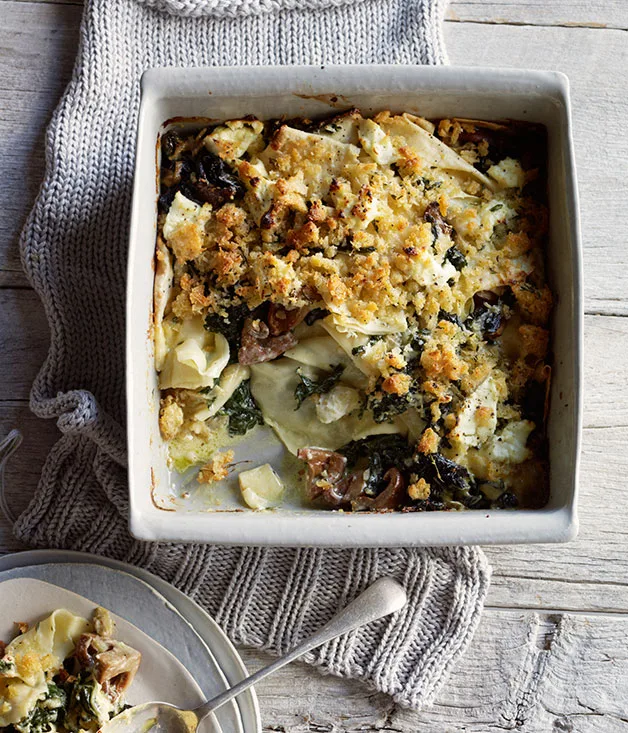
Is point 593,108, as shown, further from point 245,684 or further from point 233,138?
point 245,684

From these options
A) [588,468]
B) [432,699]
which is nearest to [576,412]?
[588,468]

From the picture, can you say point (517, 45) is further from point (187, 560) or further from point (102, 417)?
point (187, 560)

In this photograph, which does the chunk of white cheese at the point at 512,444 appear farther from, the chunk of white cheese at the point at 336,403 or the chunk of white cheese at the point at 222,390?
the chunk of white cheese at the point at 222,390

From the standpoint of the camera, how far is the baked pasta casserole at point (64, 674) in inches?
80.7

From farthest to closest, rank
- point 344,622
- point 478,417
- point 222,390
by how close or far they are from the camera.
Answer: point 344,622, point 222,390, point 478,417

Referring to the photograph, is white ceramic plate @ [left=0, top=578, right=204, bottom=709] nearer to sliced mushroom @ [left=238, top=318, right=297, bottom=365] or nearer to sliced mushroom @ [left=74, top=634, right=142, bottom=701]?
sliced mushroom @ [left=74, top=634, right=142, bottom=701]

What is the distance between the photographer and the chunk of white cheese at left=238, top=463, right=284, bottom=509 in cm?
200

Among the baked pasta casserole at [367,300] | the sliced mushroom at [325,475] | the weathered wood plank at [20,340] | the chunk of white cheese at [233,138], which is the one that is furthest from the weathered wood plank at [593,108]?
the weathered wood plank at [20,340]

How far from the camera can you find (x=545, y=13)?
2.37 m

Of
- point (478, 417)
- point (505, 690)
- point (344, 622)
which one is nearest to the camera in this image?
point (478, 417)

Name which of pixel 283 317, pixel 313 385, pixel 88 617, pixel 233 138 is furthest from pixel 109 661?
pixel 233 138

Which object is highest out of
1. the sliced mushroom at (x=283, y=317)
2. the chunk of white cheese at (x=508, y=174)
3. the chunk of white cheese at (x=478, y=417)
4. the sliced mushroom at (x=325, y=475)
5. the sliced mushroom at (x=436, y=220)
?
the chunk of white cheese at (x=508, y=174)

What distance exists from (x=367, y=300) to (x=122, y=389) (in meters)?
0.73

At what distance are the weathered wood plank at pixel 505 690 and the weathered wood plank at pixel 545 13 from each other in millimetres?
1672
